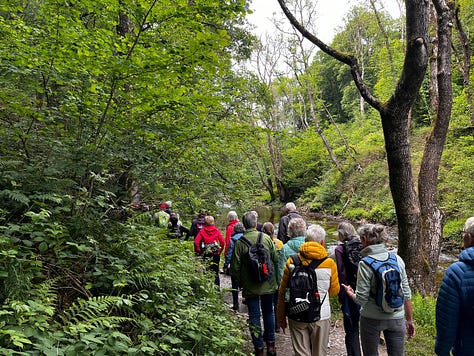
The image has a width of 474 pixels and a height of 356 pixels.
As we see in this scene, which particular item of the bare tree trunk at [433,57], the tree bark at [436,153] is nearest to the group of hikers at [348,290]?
the tree bark at [436,153]

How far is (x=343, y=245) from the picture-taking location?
13.3 ft

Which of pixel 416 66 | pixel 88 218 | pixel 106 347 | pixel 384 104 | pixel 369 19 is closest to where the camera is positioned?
pixel 106 347

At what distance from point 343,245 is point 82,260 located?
3.17 meters

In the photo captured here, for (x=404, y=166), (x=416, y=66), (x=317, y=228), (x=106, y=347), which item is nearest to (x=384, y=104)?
(x=416, y=66)

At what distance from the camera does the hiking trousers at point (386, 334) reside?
128 inches

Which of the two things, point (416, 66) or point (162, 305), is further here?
point (416, 66)

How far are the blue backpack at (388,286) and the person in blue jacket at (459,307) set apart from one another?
53 centimetres

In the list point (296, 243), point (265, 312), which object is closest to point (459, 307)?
point (296, 243)

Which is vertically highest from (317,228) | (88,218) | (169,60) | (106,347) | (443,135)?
(169,60)

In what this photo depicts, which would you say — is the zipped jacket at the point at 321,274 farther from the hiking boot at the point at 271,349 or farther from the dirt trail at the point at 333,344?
the dirt trail at the point at 333,344

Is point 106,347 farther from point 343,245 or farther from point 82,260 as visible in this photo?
point 343,245

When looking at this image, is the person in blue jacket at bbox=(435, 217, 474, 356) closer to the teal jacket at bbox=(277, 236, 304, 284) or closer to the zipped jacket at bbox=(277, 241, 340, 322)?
the zipped jacket at bbox=(277, 241, 340, 322)

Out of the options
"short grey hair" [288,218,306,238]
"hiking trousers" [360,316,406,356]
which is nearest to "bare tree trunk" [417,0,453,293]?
"short grey hair" [288,218,306,238]

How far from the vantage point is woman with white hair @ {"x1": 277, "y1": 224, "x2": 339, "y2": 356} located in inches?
134
